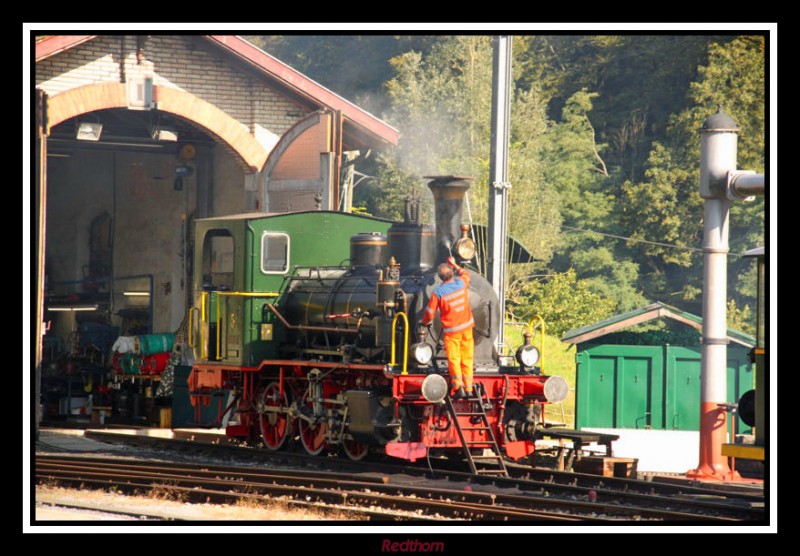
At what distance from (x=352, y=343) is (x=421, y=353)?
1.76 meters

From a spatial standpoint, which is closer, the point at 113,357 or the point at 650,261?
the point at 113,357

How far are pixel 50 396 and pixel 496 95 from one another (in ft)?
43.4

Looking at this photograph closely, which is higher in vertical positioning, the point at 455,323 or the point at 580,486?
the point at 455,323

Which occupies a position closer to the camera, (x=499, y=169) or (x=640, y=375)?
(x=499, y=169)

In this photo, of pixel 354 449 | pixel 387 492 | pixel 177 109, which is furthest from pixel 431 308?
pixel 177 109

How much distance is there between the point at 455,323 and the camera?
1372 centimetres

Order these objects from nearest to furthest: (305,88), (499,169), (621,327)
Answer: (499,169)
(621,327)
(305,88)

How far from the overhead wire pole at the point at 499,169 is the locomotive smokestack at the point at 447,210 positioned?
3.64 ft

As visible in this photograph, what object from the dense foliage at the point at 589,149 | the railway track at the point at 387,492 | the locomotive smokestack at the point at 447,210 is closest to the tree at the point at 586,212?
the dense foliage at the point at 589,149

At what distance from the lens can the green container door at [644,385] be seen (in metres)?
20.4

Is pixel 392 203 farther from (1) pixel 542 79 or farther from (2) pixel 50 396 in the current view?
(2) pixel 50 396

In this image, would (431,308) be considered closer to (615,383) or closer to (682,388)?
(615,383)
